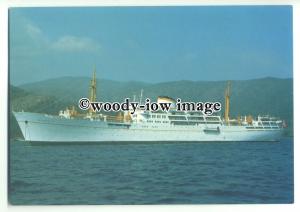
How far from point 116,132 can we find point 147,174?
509 millimetres

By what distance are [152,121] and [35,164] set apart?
119 cm

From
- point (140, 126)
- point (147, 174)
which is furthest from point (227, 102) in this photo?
point (147, 174)

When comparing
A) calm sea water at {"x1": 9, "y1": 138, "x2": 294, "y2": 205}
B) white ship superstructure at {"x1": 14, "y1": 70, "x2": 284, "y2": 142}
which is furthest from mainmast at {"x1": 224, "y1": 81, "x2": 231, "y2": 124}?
calm sea water at {"x1": 9, "y1": 138, "x2": 294, "y2": 205}

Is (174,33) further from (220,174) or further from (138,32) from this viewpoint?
(220,174)

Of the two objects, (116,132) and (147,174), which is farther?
(116,132)

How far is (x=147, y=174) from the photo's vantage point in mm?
5082

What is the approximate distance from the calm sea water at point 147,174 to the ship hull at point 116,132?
79 millimetres

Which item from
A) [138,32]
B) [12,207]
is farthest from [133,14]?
[12,207]

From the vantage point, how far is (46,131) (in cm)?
516

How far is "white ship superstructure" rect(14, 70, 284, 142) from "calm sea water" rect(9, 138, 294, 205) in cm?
9

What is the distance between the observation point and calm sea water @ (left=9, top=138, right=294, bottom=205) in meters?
5.03

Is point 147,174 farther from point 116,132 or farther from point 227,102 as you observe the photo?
point 227,102

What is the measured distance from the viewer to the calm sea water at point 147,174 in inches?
198

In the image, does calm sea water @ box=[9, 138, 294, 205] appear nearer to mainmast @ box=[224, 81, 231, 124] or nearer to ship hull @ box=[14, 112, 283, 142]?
ship hull @ box=[14, 112, 283, 142]
